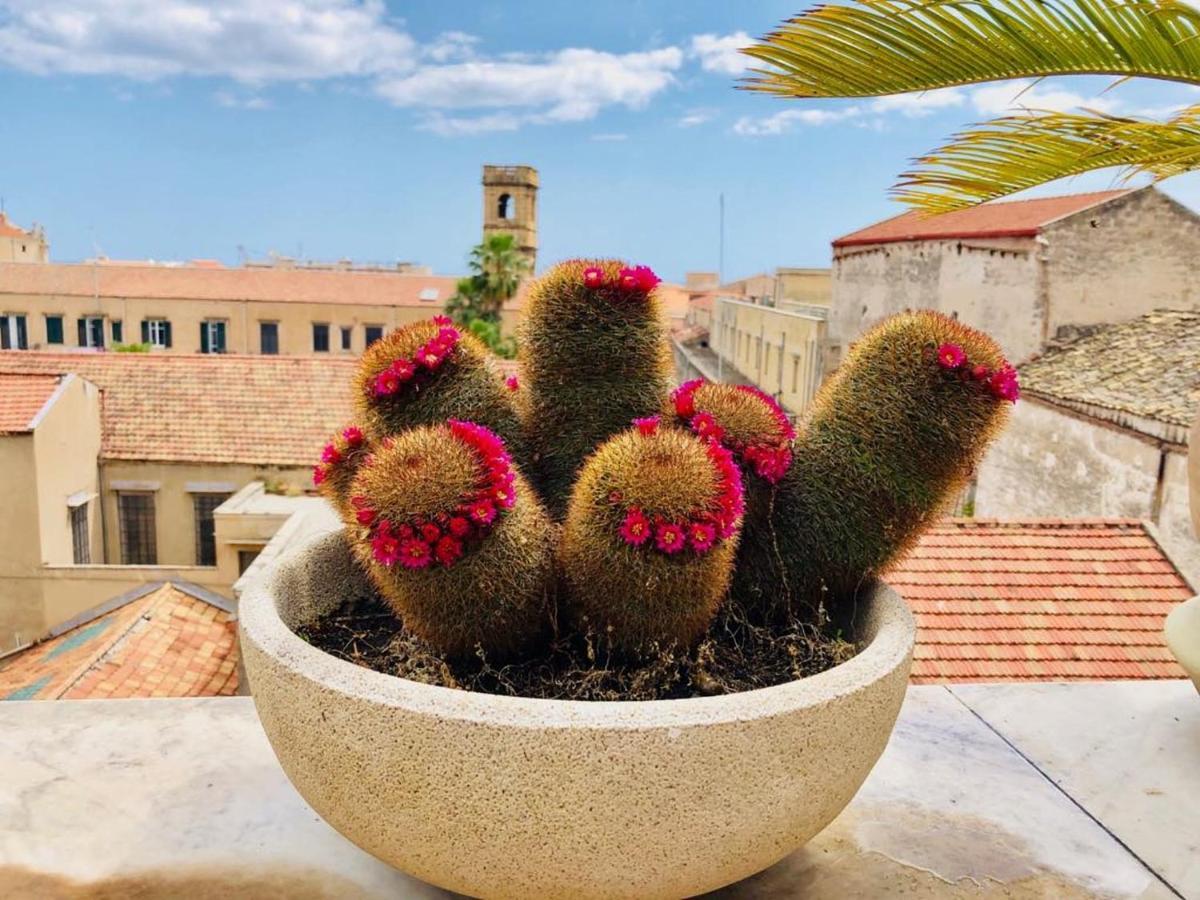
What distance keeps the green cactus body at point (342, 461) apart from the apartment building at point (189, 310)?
34.9 m

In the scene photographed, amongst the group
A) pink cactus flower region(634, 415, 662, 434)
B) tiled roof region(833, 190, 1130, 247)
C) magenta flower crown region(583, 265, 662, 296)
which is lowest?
pink cactus flower region(634, 415, 662, 434)

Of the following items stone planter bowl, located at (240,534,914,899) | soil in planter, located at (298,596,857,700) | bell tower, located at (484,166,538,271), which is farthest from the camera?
bell tower, located at (484,166,538,271)

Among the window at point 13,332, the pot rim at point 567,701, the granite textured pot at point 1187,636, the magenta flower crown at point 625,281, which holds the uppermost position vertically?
the magenta flower crown at point 625,281

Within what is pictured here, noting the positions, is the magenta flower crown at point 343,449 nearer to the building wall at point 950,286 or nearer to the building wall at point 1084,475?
the building wall at point 1084,475

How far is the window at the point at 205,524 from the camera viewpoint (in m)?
17.1

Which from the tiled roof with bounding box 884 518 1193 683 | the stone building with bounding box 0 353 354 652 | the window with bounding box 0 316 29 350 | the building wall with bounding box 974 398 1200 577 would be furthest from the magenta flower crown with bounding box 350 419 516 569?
the window with bounding box 0 316 29 350

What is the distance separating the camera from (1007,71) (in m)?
2.51

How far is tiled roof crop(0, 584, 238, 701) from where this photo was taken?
10211 mm

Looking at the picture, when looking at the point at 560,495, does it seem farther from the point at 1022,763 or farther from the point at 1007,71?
the point at 1007,71

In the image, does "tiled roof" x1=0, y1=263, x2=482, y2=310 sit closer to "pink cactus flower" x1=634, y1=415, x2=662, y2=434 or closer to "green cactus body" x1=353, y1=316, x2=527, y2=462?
"green cactus body" x1=353, y1=316, x2=527, y2=462

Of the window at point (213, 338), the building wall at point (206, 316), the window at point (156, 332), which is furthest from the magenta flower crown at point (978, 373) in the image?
the window at point (156, 332)

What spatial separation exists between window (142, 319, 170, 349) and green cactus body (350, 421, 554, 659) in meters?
38.9

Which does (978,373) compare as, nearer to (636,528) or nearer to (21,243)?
(636,528)

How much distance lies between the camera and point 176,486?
17.2 meters
